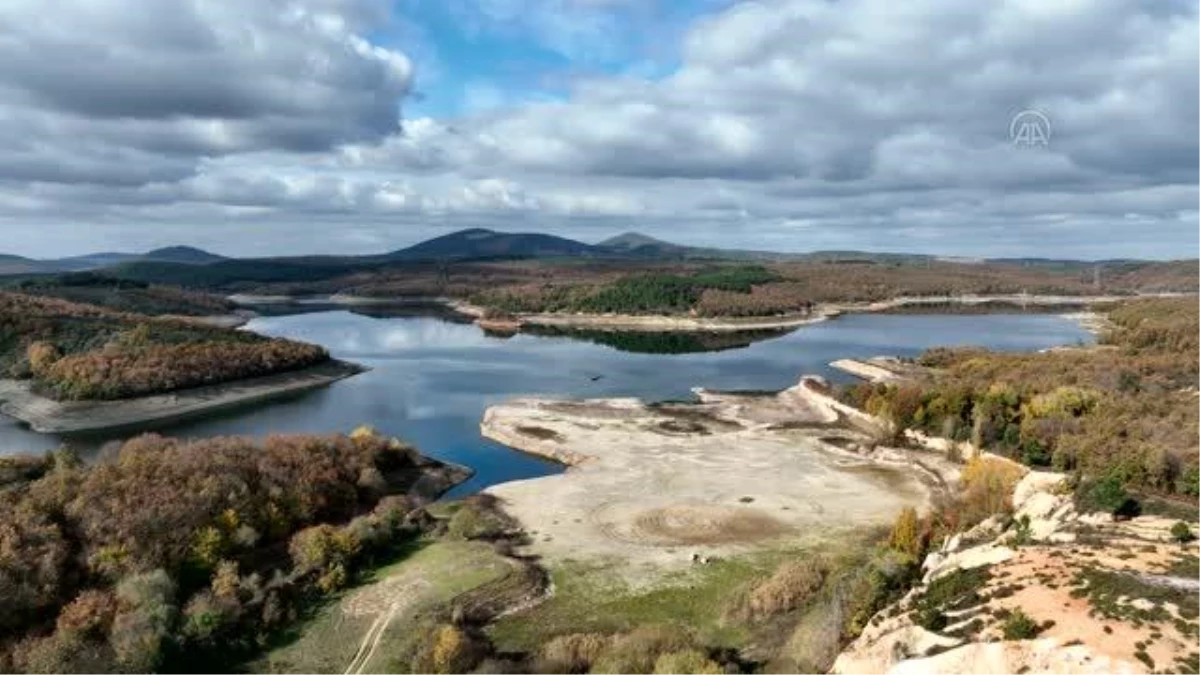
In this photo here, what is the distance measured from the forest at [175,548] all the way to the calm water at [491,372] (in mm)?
13948

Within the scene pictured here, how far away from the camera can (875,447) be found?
70375mm

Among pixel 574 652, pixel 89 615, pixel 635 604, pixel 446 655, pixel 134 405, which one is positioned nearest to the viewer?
pixel 446 655

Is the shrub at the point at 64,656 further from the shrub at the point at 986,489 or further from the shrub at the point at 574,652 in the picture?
the shrub at the point at 986,489

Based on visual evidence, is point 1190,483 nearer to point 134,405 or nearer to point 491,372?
point 491,372

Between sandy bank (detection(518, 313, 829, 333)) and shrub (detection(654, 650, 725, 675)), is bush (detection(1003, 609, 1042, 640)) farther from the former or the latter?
sandy bank (detection(518, 313, 829, 333))

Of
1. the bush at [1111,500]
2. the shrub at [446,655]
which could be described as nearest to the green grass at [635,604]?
the shrub at [446,655]

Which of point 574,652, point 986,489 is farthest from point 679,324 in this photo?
point 574,652

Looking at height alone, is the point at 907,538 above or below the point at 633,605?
above

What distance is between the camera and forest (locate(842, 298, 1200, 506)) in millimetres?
48031

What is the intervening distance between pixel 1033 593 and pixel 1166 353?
9096cm

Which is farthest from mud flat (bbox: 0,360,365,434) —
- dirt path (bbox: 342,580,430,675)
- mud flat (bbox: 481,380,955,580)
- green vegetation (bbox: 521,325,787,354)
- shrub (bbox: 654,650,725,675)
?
shrub (bbox: 654,650,725,675)

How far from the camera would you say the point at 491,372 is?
4705 inches

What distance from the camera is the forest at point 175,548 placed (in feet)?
113

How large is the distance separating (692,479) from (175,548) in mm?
32129
